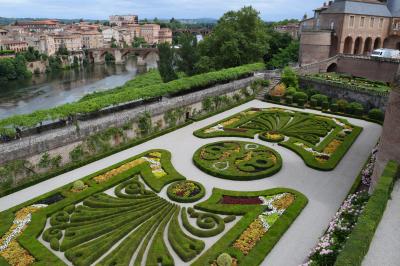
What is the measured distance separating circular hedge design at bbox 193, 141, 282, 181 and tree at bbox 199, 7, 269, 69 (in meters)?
24.8

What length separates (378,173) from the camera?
18.1 m

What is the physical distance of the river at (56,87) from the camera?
180ft

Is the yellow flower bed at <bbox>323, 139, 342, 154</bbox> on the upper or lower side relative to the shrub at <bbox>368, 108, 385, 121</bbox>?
lower

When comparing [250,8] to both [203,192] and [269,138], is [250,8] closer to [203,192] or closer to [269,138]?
[269,138]

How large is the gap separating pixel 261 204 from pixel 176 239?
18.1 feet

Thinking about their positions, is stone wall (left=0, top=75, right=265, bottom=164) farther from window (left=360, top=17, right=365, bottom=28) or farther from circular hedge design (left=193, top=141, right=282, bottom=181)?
window (left=360, top=17, right=365, bottom=28)

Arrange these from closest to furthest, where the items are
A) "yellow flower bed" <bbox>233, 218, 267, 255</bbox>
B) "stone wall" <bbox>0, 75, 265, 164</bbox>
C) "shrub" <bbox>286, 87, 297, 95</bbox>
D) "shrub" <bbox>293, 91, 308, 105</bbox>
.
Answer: "yellow flower bed" <bbox>233, 218, 267, 255</bbox>, "stone wall" <bbox>0, 75, 265, 164</bbox>, "shrub" <bbox>293, 91, 308, 105</bbox>, "shrub" <bbox>286, 87, 297, 95</bbox>

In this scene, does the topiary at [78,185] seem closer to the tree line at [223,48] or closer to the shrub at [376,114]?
the shrub at [376,114]

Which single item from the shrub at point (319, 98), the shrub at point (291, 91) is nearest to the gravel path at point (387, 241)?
the shrub at point (319, 98)

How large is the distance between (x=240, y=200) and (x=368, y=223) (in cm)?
795

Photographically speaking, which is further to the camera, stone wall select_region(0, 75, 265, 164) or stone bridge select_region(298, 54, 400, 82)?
stone bridge select_region(298, 54, 400, 82)

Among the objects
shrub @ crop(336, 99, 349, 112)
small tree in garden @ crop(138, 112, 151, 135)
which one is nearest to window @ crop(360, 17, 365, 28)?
shrub @ crop(336, 99, 349, 112)

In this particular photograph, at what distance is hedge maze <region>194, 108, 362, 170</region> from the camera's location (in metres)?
25.6

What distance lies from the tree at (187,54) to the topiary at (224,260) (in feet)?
137
